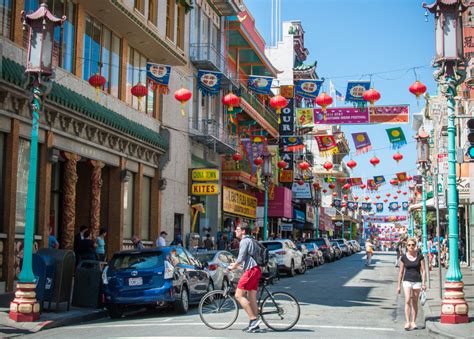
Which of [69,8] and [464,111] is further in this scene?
[464,111]

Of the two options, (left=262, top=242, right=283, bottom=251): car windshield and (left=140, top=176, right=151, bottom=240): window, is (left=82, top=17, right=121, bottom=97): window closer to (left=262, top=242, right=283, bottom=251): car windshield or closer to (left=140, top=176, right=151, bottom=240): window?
(left=140, top=176, right=151, bottom=240): window

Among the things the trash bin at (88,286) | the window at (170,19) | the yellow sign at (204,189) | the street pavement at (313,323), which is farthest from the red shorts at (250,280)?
the yellow sign at (204,189)

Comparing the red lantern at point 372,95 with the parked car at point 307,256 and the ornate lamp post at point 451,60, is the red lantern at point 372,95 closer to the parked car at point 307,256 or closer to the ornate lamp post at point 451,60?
the ornate lamp post at point 451,60

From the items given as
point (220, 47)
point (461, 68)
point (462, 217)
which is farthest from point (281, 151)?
point (461, 68)

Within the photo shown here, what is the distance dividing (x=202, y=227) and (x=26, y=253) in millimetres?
22348

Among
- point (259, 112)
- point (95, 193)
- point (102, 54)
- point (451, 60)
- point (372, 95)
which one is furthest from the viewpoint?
point (259, 112)

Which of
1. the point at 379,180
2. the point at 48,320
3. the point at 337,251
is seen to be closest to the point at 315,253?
the point at 337,251

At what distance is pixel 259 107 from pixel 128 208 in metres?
19.7

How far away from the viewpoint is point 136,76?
2780 centimetres

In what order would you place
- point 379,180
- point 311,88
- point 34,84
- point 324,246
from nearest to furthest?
point 34,84, point 311,88, point 324,246, point 379,180

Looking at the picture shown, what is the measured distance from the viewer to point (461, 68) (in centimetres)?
1459

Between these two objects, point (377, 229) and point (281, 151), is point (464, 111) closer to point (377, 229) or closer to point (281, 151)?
point (281, 151)

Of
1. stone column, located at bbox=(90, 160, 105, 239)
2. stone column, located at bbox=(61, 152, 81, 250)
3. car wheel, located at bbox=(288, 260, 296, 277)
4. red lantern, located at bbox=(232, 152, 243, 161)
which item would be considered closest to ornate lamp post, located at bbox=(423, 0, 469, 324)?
stone column, located at bbox=(61, 152, 81, 250)

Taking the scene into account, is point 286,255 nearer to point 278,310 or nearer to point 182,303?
point 182,303
